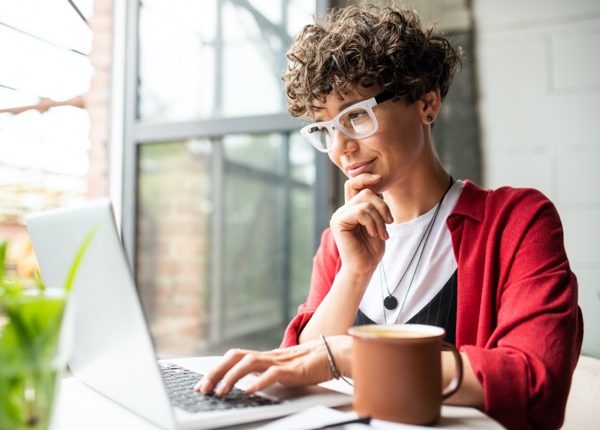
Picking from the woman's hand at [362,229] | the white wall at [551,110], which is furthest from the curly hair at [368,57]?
the white wall at [551,110]

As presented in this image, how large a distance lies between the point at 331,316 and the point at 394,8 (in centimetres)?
80

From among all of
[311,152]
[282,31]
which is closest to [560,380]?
[311,152]

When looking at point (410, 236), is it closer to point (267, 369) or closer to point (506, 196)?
point (506, 196)

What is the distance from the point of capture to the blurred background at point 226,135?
1.80 meters

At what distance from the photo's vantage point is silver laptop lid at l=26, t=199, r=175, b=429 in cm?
54

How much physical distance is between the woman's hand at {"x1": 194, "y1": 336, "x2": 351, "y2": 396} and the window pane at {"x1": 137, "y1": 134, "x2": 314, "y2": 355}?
138 cm

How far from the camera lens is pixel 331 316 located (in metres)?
1.08

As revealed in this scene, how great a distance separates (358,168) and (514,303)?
1.56 ft

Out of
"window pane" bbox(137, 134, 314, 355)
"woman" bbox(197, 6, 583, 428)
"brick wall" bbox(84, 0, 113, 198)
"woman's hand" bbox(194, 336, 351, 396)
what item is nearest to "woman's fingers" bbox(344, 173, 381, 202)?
"woman" bbox(197, 6, 583, 428)

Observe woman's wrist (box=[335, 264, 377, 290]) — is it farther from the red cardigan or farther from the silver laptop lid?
the silver laptop lid

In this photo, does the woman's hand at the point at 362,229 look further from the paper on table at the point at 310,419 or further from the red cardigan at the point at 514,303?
the paper on table at the point at 310,419

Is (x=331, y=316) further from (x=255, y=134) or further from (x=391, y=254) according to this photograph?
(x=255, y=134)

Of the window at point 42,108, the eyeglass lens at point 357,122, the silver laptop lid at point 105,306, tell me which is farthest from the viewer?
the window at point 42,108

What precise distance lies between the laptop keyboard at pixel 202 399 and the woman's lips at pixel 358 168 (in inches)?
24.2
